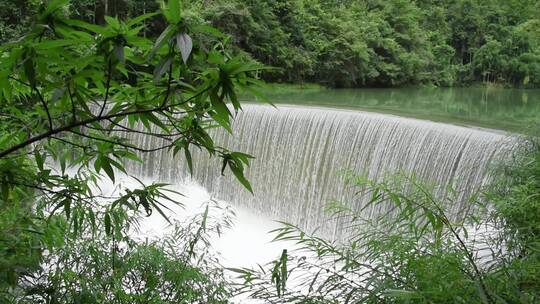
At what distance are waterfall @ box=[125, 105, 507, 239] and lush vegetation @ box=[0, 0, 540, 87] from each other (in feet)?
10.3

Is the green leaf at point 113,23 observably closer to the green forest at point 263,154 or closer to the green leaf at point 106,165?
the green forest at point 263,154

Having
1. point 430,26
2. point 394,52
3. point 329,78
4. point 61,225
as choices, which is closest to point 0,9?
point 329,78

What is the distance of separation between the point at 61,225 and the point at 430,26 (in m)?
25.2

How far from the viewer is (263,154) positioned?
8688 millimetres

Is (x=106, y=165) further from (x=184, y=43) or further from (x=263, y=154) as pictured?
(x=263, y=154)

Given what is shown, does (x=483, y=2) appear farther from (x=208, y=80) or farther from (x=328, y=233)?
(x=208, y=80)

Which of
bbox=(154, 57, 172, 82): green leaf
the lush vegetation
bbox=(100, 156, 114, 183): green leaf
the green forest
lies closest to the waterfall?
the green forest

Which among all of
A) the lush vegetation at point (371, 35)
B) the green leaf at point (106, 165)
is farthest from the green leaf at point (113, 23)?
the lush vegetation at point (371, 35)

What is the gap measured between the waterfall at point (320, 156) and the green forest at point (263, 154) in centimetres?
3

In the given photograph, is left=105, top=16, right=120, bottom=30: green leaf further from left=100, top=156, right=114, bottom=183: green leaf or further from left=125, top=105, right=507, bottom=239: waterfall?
left=125, top=105, right=507, bottom=239: waterfall

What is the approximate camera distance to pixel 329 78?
17875mm

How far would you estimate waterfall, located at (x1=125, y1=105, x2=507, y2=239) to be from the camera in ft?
21.0

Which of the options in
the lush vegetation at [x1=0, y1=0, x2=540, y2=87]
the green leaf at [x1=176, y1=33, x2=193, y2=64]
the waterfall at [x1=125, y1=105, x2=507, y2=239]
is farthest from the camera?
the lush vegetation at [x1=0, y1=0, x2=540, y2=87]

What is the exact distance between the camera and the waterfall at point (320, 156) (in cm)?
640
